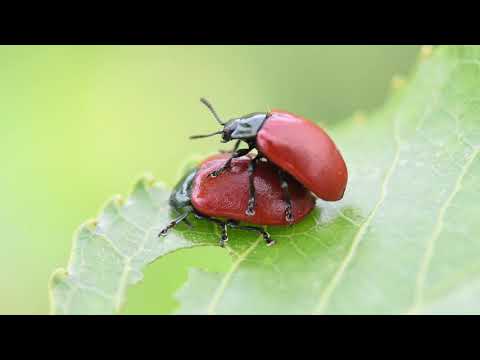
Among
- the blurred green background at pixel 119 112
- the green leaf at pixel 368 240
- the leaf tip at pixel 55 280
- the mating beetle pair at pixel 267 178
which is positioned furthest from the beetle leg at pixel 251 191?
the leaf tip at pixel 55 280

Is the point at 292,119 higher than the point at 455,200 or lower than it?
higher

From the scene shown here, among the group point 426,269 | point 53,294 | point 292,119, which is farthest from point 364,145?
Result: point 53,294

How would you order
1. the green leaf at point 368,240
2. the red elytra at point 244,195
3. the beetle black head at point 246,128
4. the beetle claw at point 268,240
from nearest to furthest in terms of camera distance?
1. the green leaf at point 368,240
2. the beetle claw at point 268,240
3. the red elytra at point 244,195
4. the beetle black head at point 246,128

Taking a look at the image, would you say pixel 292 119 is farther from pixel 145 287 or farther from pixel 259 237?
pixel 145 287

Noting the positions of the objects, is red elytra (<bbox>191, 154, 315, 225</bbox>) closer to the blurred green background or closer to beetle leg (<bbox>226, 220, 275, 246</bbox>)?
beetle leg (<bbox>226, 220, 275, 246</bbox>)

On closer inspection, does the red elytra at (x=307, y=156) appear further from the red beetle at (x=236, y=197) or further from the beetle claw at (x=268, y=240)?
the beetle claw at (x=268, y=240)

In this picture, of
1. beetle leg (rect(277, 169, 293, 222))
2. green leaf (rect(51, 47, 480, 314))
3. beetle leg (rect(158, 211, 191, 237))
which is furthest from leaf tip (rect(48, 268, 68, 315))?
beetle leg (rect(277, 169, 293, 222))

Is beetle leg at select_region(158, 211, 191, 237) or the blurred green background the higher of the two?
the blurred green background
